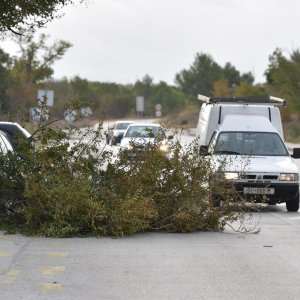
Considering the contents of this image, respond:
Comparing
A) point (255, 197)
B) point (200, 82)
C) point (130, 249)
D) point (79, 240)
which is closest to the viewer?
point (130, 249)

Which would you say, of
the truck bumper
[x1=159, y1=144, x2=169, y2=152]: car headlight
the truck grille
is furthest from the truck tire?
[x1=159, y1=144, x2=169, y2=152]: car headlight

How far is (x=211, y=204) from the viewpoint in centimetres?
1336

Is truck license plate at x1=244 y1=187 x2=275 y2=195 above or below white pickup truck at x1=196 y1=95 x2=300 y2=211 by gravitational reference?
below

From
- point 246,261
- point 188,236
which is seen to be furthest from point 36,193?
point 246,261

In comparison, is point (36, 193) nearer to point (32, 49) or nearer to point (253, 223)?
point (253, 223)

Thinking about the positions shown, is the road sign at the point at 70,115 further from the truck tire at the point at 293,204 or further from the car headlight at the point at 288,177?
the truck tire at the point at 293,204

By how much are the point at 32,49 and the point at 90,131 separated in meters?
66.9

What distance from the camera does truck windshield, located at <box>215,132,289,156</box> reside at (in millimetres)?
17938

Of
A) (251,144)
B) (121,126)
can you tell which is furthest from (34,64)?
(251,144)

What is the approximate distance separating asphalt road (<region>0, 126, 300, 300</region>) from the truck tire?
137 inches

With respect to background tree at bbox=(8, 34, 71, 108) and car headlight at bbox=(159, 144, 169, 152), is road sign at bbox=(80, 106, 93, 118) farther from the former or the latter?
background tree at bbox=(8, 34, 71, 108)

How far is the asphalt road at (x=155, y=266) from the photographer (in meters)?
8.61

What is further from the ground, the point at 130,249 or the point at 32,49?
the point at 32,49

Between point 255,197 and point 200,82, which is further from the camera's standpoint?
point 200,82
